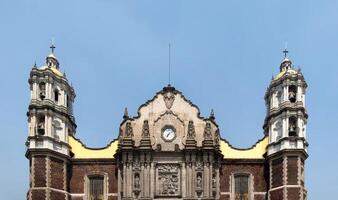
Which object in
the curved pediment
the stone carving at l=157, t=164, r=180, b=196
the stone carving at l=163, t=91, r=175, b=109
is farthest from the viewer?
the stone carving at l=163, t=91, r=175, b=109

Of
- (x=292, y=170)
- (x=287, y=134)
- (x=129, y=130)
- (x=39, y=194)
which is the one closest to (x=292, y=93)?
(x=287, y=134)

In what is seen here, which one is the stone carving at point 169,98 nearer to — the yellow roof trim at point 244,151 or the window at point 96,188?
the yellow roof trim at point 244,151

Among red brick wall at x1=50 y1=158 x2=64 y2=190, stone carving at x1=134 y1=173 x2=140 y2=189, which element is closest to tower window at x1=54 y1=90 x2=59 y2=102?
red brick wall at x1=50 y1=158 x2=64 y2=190

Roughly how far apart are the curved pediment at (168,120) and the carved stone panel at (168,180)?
151 centimetres

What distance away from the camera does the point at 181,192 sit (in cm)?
5584

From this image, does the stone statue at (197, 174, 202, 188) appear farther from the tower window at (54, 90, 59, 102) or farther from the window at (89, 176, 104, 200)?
the tower window at (54, 90, 59, 102)

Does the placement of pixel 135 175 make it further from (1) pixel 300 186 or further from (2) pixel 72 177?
(1) pixel 300 186

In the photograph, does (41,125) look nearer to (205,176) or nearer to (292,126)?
(205,176)

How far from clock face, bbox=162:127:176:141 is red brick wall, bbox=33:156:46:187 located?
30.4 ft

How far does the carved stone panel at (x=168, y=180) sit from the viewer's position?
184 ft

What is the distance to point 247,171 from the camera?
190 ft

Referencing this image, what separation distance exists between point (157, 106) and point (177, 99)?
1677 millimetres

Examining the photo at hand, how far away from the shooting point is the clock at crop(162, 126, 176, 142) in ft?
190

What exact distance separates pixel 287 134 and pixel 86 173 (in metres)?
15.4
